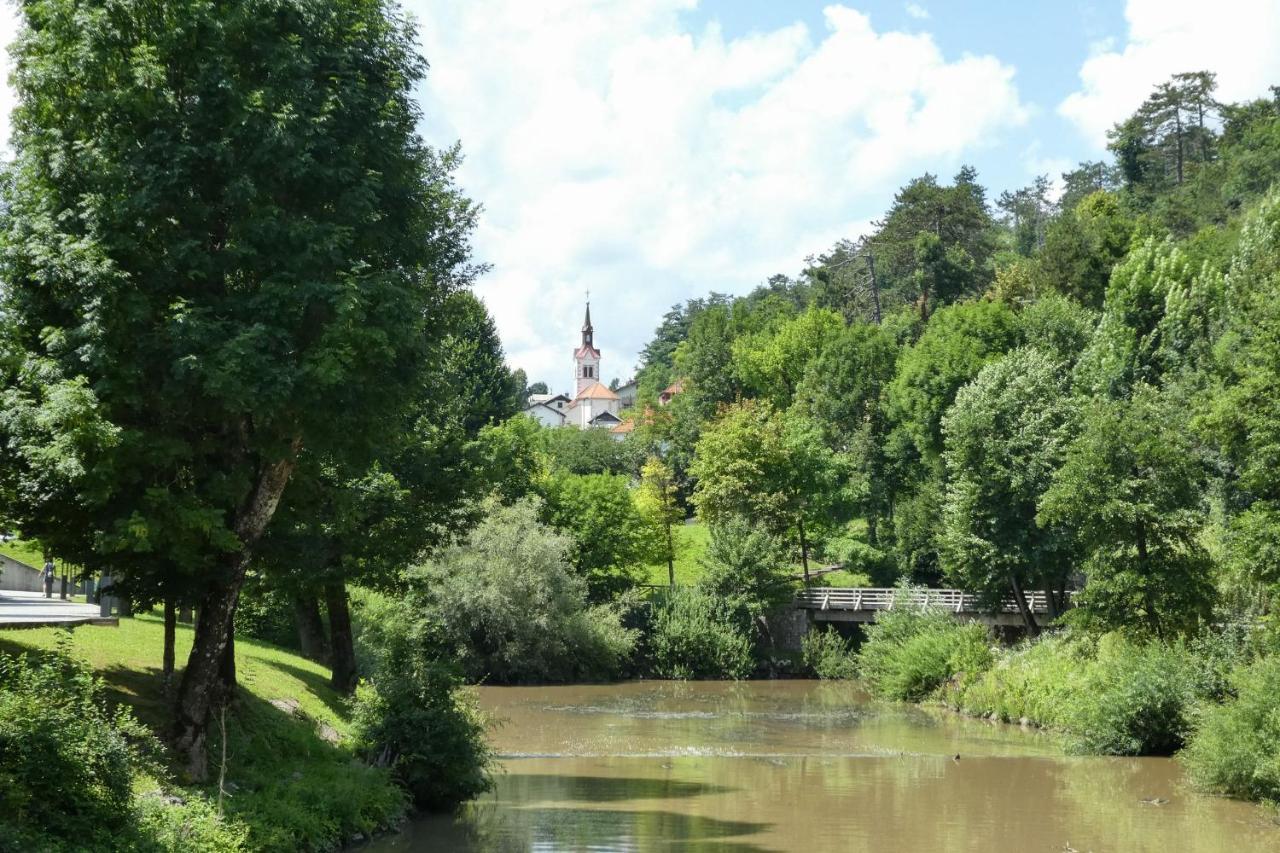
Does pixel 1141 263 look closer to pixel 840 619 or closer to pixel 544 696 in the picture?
pixel 840 619

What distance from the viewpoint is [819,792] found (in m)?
23.8

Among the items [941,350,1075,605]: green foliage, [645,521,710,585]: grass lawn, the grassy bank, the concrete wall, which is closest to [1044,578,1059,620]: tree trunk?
[941,350,1075,605]: green foliage

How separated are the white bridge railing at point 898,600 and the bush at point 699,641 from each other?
4178 mm

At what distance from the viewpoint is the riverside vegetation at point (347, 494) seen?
15.3 meters

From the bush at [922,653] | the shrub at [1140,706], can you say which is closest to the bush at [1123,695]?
the shrub at [1140,706]

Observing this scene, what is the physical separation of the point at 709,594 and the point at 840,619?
603cm

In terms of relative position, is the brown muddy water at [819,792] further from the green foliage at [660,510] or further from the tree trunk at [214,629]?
the green foliage at [660,510]

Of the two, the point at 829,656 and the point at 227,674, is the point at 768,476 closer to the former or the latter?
the point at 829,656

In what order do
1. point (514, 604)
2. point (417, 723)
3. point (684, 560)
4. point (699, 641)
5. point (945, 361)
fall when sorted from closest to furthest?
point (417, 723), point (514, 604), point (699, 641), point (945, 361), point (684, 560)

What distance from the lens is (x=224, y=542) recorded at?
15562 millimetres

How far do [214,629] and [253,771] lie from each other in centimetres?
222

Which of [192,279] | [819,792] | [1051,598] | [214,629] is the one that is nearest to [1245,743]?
[819,792]

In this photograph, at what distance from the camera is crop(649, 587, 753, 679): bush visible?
49750 mm

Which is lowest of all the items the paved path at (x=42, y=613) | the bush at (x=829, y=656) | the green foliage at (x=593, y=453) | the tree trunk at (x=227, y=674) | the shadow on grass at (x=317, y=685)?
the bush at (x=829, y=656)
